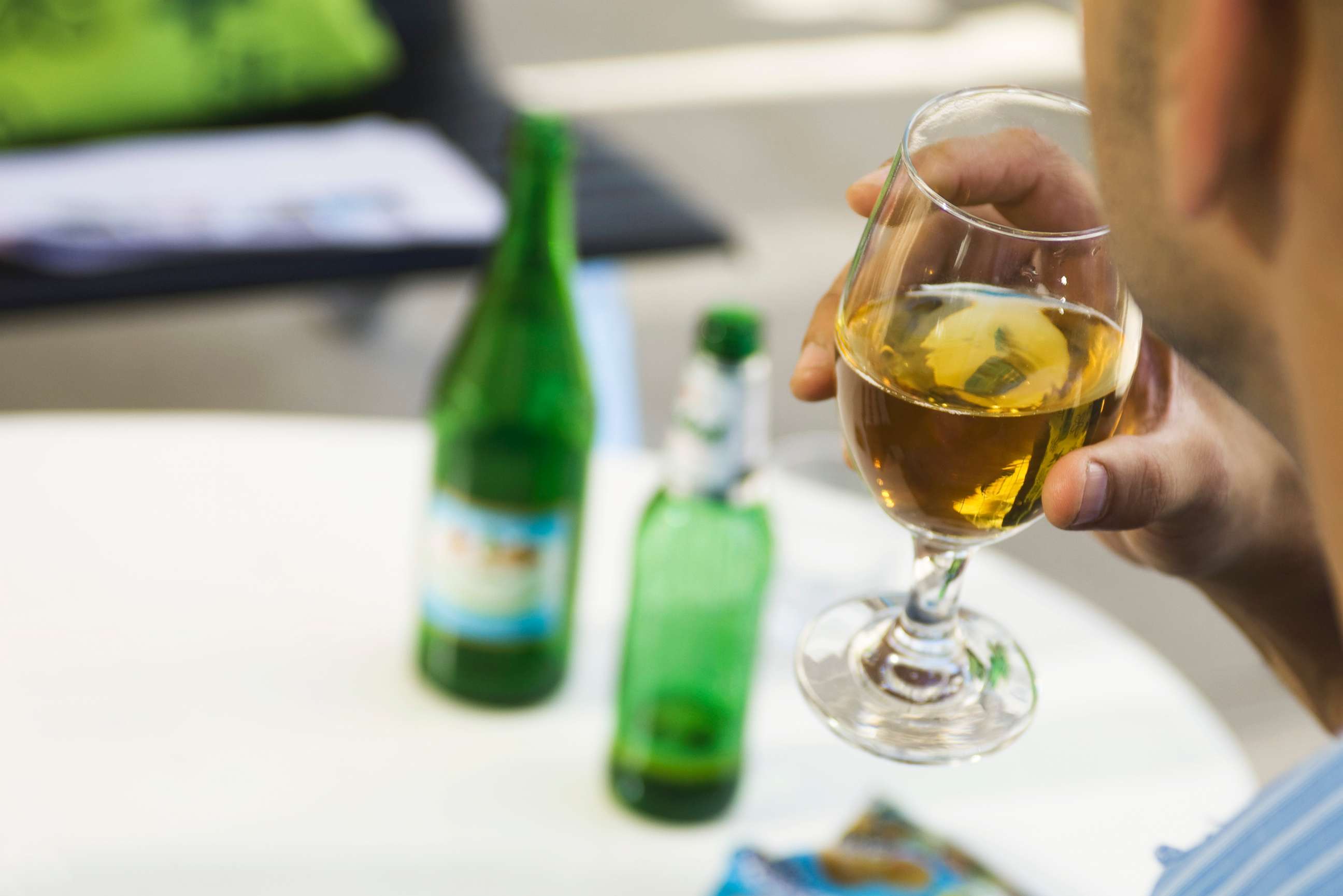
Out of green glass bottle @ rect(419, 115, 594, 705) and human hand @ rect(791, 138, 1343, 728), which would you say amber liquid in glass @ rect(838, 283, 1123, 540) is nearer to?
human hand @ rect(791, 138, 1343, 728)

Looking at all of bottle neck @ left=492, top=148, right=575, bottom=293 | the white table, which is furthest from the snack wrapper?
bottle neck @ left=492, top=148, right=575, bottom=293

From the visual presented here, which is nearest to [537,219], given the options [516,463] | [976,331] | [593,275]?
[516,463]

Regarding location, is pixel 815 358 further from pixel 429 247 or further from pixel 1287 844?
pixel 429 247

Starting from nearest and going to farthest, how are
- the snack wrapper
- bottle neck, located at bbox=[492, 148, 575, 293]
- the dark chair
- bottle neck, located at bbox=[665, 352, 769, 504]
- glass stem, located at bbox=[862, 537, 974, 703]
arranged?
glass stem, located at bbox=[862, 537, 974, 703]
the snack wrapper
bottle neck, located at bbox=[665, 352, 769, 504]
bottle neck, located at bbox=[492, 148, 575, 293]
the dark chair

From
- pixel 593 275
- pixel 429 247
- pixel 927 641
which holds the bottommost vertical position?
pixel 593 275

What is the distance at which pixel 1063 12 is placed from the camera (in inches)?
240

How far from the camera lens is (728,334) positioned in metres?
0.92

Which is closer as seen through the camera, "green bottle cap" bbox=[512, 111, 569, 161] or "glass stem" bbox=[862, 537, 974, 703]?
"glass stem" bbox=[862, 537, 974, 703]

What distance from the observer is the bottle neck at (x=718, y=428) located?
3.05ft

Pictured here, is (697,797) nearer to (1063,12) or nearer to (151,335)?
(151,335)

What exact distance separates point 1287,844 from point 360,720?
713mm

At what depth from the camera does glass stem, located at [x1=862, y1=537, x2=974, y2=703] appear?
614mm

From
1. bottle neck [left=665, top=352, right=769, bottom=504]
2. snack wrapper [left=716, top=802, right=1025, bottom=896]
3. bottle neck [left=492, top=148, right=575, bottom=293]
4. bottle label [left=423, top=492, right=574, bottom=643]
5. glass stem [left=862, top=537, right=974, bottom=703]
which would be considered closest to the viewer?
glass stem [left=862, top=537, right=974, bottom=703]

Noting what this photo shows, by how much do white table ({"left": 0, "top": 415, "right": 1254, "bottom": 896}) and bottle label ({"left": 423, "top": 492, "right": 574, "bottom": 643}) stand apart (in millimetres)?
71
